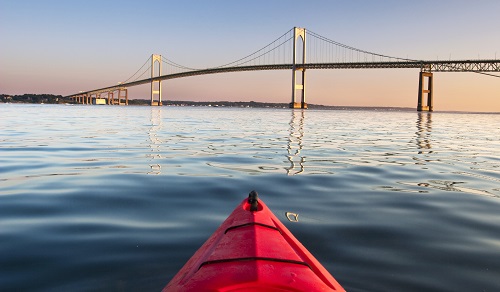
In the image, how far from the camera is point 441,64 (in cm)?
7094

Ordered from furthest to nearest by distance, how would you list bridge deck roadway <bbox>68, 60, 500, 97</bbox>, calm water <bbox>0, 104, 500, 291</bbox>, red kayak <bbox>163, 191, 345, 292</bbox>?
bridge deck roadway <bbox>68, 60, 500, 97</bbox>
calm water <bbox>0, 104, 500, 291</bbox>
red kayak <bbox>163, 191, 345, 292</bbox>

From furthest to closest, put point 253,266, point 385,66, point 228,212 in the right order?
point 385,66 < point 228,212 < point 253,266

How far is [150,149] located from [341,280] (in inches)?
330

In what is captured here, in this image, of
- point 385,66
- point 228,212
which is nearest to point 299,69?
point 385,66

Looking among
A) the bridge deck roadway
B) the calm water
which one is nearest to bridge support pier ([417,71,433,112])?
the bridge deck roadway

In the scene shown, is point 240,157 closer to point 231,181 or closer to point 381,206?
point 231,181

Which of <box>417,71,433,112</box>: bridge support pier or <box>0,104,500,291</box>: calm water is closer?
<box>0,104,500,291</box>: calm water

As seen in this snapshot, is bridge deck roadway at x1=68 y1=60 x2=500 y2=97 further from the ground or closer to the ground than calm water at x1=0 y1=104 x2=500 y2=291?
further from the ground

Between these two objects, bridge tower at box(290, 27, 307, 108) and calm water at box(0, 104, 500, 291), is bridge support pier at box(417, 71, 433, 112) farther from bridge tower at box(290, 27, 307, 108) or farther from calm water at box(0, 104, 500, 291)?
calm water at box(0, 104, 500, 291)

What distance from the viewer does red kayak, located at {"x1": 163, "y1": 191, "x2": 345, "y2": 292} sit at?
1.53 meters

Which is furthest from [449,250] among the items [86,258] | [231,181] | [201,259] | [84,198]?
[84,198]

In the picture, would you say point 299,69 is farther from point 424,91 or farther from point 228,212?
point 228,212

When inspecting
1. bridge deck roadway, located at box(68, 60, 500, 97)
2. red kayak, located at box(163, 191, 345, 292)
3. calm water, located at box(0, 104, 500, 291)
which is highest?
bridge deck roadway, located at box(68, 60, 500, 97)

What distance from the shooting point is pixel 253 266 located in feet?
5.32
